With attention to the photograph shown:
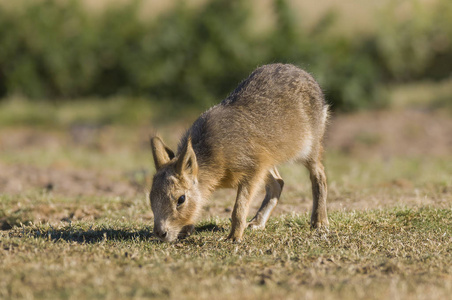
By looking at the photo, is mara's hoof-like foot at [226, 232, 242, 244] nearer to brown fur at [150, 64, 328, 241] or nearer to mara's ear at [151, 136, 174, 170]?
brown fur at [150, 64, 328, 241]

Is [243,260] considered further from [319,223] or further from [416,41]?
[416,41]

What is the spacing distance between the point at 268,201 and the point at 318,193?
0.64 m

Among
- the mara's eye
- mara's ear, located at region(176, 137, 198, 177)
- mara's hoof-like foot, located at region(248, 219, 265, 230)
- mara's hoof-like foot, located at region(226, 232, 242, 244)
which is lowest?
mara's hoof-like foot, located at region(248, 219, 265, 230)

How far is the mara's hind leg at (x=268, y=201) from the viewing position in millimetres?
7129

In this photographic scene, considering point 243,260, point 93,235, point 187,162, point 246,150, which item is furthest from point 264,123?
point 93,235

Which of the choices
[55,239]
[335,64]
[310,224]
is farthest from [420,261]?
[335,64]

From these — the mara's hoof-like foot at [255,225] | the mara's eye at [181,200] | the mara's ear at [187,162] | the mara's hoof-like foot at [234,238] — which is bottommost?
the mara's hoof-like foot at [255,225]

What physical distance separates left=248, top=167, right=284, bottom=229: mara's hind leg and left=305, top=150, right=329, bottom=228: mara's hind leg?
0.49m

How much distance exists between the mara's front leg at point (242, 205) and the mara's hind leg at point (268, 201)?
0.45 m

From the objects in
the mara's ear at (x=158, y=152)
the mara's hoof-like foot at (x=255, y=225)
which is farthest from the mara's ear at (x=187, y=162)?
the mara's hoof-like foot at (x=255, y=225)

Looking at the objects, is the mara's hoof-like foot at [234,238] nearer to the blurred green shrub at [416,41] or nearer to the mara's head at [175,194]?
the mara's head at [175,194]

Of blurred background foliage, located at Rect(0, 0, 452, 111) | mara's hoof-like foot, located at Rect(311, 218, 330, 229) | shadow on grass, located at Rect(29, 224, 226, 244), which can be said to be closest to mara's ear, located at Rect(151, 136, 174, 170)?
shadow on grass, located at Rect(29, 224, 226, 244)

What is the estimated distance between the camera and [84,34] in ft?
66.3

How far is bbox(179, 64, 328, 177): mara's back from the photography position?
6.63 meters
